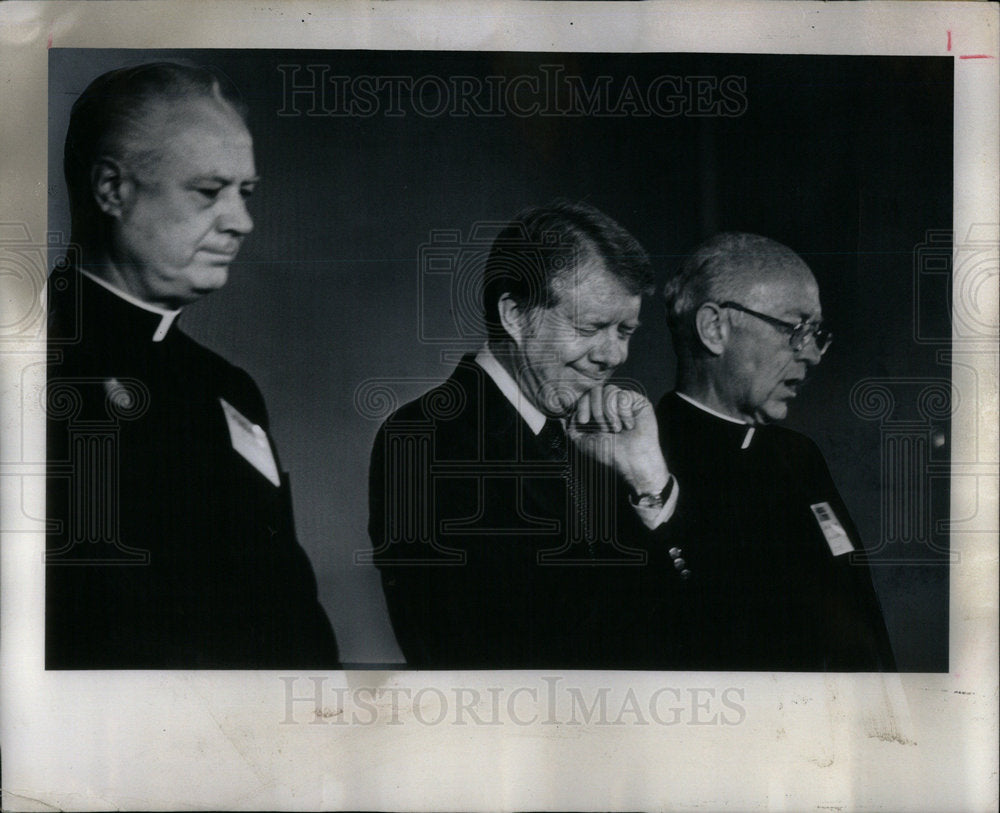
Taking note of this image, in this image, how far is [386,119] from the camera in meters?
2.55

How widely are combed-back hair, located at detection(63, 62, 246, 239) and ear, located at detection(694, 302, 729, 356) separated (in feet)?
4.31

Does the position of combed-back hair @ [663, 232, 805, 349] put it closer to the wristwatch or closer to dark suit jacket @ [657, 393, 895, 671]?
dark suit jacket @ [657, 393, 895, 671]

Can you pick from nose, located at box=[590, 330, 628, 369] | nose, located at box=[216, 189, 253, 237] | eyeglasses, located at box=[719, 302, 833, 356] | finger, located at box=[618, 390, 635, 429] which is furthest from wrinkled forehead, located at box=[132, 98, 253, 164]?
eyeglasses, located at box=[719, 302, 833, 356]

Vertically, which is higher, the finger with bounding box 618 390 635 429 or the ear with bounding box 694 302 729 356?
the ear with bounding box 694 302 729 356

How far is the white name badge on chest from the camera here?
8.33 feet

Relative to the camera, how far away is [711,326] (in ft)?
8.41

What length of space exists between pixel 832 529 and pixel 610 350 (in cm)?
76

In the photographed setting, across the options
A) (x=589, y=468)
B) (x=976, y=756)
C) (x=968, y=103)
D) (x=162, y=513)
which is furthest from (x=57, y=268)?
(x=976, y=756)

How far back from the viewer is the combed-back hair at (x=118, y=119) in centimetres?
253

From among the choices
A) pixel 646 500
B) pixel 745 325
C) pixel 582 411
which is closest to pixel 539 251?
pixel 582 411

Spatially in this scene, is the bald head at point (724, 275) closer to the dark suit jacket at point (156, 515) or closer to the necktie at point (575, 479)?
the necktie at point (575, 479)

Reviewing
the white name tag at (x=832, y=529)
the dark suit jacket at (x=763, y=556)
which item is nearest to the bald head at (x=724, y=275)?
the dark suit jacket at (x=763, y=556)

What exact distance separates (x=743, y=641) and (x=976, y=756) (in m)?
0.71

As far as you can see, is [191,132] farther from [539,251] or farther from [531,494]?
[531,494]
